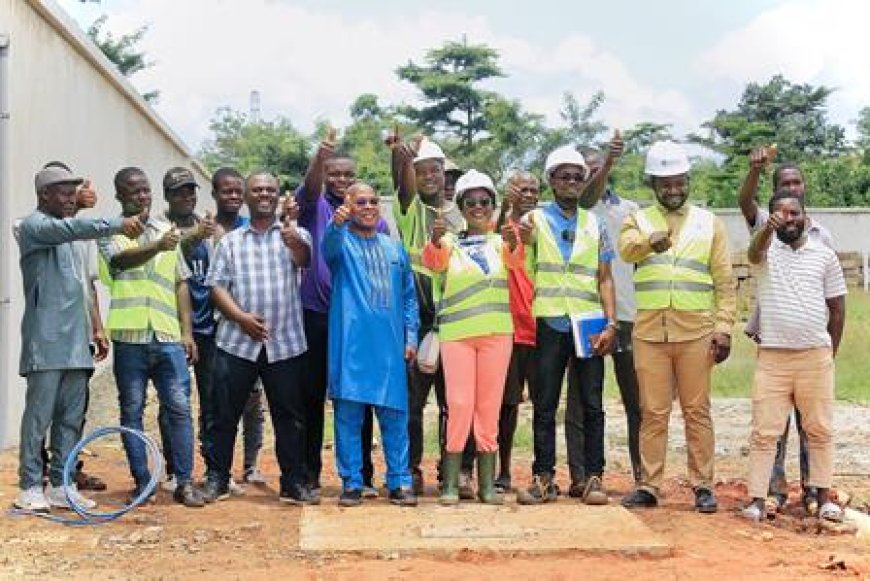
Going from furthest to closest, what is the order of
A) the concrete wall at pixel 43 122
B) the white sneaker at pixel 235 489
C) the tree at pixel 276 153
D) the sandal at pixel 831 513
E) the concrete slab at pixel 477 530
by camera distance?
the tree at pixel 276 153 < the concrete wall at pixel 43 122 < the white sneaker at pixel 235 489 < the sandal at pixel 831 513 < the concrete slab at pixel 477 530

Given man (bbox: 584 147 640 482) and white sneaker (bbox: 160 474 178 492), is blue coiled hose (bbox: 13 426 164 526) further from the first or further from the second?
man (bbox: 584 147 640 482)

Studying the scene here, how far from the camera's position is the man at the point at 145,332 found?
21.4 ft

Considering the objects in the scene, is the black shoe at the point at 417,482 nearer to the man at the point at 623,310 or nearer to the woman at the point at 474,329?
the woman at the point at 474,329

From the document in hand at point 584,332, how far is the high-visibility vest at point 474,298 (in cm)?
35

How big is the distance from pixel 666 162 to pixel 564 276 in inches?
32.3

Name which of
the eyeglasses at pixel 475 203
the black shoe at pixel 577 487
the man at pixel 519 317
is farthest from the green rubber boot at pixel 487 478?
the eyeglasses at pixel 475 203

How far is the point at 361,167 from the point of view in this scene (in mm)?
35469

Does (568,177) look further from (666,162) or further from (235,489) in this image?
(235,489)

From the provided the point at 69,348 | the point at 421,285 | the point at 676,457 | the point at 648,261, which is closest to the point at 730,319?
the point at 648,261

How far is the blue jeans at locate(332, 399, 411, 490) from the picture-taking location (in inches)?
256

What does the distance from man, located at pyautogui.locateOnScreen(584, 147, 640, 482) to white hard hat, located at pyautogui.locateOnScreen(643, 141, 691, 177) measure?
17.0 inches

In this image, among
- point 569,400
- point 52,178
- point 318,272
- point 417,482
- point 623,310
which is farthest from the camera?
point 623,310

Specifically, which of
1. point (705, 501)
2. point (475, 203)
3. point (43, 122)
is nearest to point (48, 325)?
point (475, 203)

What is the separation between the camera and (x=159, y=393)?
22.0ft
